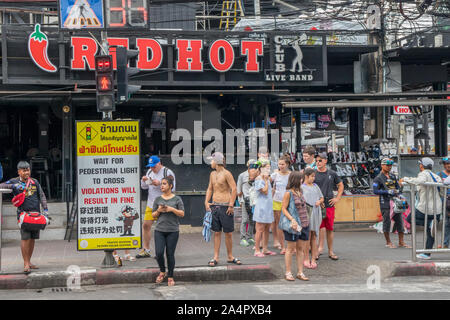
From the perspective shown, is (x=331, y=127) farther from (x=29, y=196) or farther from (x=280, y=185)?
(x=29, y=196)

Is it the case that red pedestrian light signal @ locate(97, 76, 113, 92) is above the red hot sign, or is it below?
below

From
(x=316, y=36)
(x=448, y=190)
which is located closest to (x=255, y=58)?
(x=316, y=36)

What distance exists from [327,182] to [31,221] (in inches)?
202

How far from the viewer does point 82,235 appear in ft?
→ 31.0

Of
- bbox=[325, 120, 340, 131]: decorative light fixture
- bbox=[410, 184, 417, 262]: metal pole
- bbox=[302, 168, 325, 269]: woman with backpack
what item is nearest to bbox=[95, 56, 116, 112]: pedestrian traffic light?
bbox=[302, 168, 325, 269]: woman with backpack

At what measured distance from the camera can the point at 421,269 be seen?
31.2 feet

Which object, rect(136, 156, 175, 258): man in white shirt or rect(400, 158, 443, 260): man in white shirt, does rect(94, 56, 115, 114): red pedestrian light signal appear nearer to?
rect(136, 156, 175, 258): man in white shirt

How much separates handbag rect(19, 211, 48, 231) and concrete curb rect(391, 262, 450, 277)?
19.2 ft

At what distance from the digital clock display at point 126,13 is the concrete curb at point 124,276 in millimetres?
Answer: 4537

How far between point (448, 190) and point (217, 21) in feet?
48.9

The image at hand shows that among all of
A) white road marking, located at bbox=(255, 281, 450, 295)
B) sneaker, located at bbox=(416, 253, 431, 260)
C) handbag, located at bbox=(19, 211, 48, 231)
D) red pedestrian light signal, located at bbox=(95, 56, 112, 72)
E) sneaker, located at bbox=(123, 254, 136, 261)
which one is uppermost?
red pedestrian light signal, located at bbox=(95, 56, 112, 72)

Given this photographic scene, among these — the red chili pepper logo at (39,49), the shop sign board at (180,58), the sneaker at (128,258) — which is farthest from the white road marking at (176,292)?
Answer: the red chili pepper logo at (39,49)

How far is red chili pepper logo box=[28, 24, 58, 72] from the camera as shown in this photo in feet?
44.2

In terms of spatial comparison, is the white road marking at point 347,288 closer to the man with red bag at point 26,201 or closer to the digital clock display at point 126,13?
the man with red bag at point 26,201
